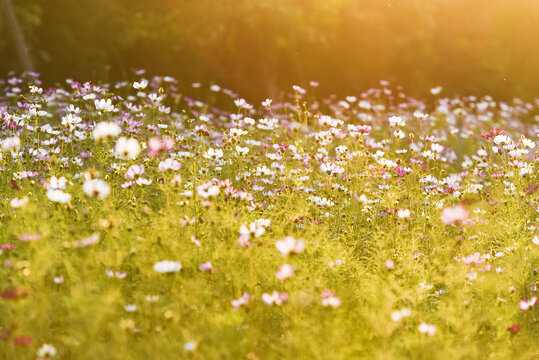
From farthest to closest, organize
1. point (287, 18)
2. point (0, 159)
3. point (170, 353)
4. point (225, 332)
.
Result: point (287, 18) → point (0, 159) → point (225, 332) → point (170, 353)

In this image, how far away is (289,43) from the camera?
963 centimetres

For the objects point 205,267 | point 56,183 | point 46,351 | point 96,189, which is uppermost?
point 56,183

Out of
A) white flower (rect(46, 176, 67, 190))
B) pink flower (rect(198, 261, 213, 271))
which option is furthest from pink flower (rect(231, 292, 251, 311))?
white flower (rect(46, 176, 67, 190))

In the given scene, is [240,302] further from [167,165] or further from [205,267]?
[167,165]

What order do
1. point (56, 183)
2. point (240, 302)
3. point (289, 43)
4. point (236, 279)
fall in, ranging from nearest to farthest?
point (240, 302) < point (236, 279) < point (56, 183) < point (289, 43)

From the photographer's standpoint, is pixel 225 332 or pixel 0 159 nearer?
pixel 225 332

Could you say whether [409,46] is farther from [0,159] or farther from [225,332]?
[225,332]

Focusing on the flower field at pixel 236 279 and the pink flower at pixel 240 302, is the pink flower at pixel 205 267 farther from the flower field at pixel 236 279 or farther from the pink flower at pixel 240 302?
the pink flower at pixel 240 302

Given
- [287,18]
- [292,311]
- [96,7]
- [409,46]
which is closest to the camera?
[292,311]

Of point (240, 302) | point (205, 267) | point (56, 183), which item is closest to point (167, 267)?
point (205, 267)

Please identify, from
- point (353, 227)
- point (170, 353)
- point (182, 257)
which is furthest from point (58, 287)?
point (353, 227)

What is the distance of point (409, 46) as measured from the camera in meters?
11.4

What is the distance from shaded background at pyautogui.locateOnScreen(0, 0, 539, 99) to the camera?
31.6 ft

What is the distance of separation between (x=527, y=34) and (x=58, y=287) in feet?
40.7
